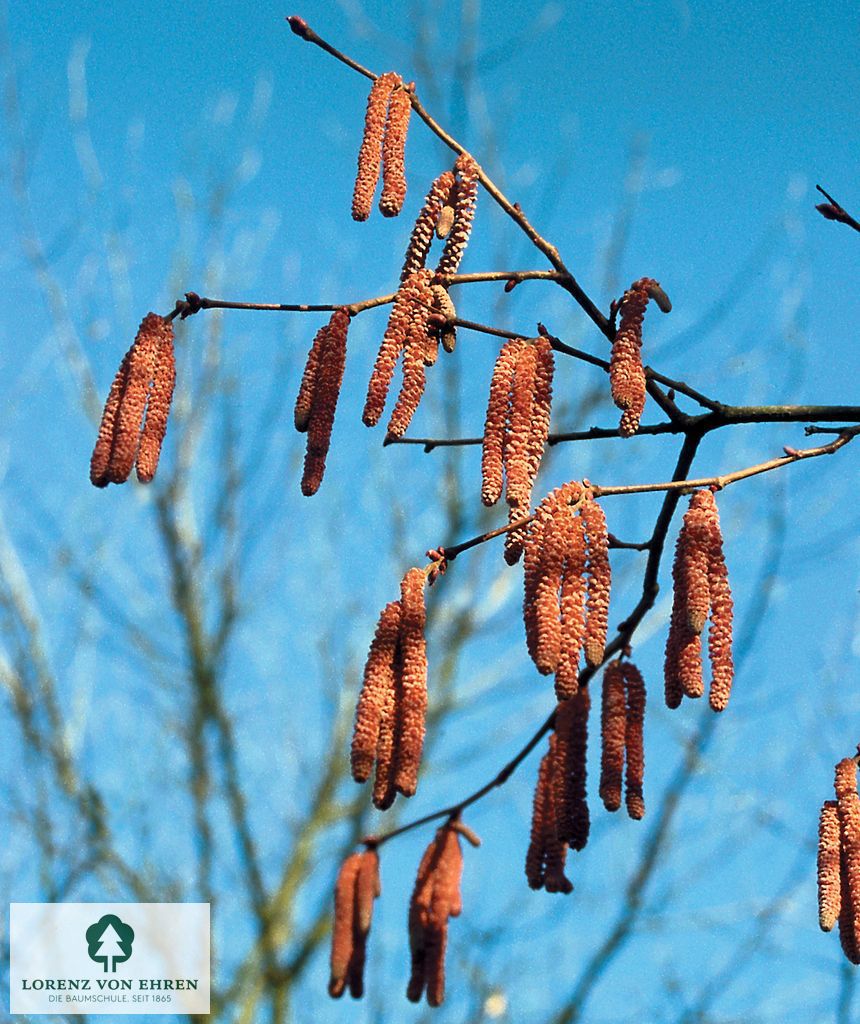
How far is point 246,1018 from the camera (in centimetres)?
755

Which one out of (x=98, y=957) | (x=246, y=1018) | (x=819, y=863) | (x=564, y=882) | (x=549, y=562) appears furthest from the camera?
(x=246, y=1018)

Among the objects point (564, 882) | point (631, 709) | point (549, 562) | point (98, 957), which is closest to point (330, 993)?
point (564, 882)

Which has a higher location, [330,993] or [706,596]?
[706,596]

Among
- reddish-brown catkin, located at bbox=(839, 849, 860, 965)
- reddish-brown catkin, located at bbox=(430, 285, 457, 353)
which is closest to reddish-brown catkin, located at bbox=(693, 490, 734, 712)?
reddish-brown catkin, located at bbox=(839, 849, 860, 965)

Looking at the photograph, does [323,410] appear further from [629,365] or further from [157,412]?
[629,365]

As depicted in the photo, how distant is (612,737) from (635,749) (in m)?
0.05

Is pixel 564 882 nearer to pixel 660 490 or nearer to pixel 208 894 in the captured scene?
pixel 660 490

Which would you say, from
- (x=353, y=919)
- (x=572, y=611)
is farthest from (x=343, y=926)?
(x=572, y=611)

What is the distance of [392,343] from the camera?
2.34 metres

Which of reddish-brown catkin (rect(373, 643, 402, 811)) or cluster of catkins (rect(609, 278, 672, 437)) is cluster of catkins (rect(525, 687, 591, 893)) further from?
cluster of catkins (rect(609, 278, 672, 437))

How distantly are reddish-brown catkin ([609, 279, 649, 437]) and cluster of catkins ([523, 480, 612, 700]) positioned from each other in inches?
5.3

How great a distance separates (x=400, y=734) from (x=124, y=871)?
5913 mm

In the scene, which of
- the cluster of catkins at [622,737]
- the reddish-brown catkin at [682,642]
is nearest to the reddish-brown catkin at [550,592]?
the reddish-brown catkin at [682,642]

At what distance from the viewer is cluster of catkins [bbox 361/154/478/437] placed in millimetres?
2291
